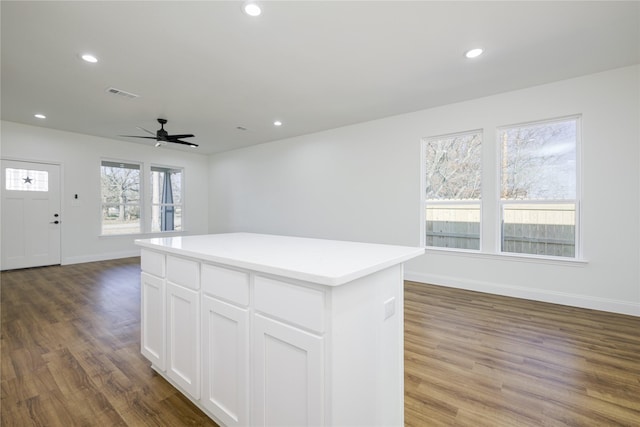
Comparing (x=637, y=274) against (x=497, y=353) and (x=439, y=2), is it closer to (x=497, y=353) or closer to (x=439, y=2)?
(x=497, y=353)

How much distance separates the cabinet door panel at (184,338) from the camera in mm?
1570

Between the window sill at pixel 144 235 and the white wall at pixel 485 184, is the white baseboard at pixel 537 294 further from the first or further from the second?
the window sill at pixel 144 235

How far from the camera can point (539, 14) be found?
7.29 ft

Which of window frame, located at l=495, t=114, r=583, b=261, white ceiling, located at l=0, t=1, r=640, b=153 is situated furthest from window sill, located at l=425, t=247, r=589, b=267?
white ceiling, located at l=0, t=1, r=640, b=153

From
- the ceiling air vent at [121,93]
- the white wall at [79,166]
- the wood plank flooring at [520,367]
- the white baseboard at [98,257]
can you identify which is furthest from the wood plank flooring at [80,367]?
the ceiling air vent at [121,93]

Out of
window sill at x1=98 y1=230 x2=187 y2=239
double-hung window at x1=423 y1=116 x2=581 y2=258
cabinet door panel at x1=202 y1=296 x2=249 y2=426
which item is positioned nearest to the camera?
cabinet door panel at x1=202 y1=296 x2=249 y2=426

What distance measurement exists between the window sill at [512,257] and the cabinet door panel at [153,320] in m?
3.66

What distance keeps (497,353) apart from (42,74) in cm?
534

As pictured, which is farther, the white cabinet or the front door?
the front door

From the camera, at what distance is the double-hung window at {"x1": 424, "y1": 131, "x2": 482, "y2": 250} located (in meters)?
4.05

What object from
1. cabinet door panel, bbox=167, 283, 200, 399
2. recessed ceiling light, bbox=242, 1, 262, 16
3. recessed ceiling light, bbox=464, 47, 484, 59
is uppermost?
recessed ceiling light, bbox=464, 47, 484, 59

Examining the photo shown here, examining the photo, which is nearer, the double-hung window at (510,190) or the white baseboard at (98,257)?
the double-hung window at (510,190)

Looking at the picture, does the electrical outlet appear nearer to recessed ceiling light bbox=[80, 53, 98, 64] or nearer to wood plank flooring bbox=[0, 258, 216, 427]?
wood plank flooring bbox=[0, 258, 216, 427]

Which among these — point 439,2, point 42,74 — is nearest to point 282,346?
point 439,2
